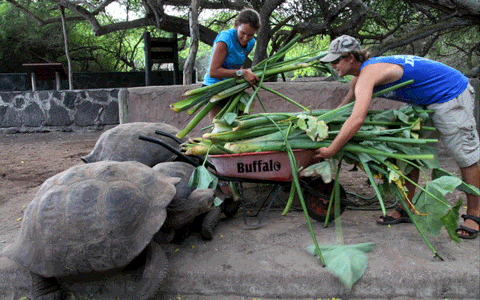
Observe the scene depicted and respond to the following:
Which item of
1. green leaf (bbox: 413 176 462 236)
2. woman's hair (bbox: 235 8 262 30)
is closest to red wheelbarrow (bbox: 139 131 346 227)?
green leaf (bbox: 413 176 462 236)

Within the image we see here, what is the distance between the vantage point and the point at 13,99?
9242 mm

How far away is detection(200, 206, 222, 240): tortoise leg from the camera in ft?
9.23

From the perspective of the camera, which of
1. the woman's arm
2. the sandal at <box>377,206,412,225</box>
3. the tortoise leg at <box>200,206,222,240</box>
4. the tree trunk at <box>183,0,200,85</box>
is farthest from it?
the tree trunk at <box>183,0,200,85</box>

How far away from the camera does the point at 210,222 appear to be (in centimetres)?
287

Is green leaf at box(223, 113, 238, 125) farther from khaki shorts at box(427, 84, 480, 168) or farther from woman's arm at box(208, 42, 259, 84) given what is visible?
khaki shorts at box(427, 84, 480, 168)

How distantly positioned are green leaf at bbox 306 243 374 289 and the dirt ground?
1.11m

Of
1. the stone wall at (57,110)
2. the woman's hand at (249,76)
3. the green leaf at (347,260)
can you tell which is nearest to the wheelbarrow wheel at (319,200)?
the green leaf at (347,260)

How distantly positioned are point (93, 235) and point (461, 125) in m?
2.50

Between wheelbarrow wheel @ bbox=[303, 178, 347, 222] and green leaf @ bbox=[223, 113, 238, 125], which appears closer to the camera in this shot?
green leaf @ bbox=[223, 113, 238, 125]

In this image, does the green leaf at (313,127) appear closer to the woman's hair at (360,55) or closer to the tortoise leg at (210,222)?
the woman's hair at (360,55)

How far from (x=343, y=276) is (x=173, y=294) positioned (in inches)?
40.4

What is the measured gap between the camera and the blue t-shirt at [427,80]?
8.75 ft

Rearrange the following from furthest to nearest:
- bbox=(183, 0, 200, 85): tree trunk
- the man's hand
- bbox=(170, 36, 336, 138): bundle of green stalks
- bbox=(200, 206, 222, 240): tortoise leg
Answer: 1. bbox=(183, 0, 200, 85): tree trunk
2. bbox=(170, 36, 336, 138): bundle of green stalks
3. bbox=(200, 206, 222, 240): tortoise leg
4. the man's hand

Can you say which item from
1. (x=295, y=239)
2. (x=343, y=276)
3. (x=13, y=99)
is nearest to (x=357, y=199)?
(x=295, y=239)
